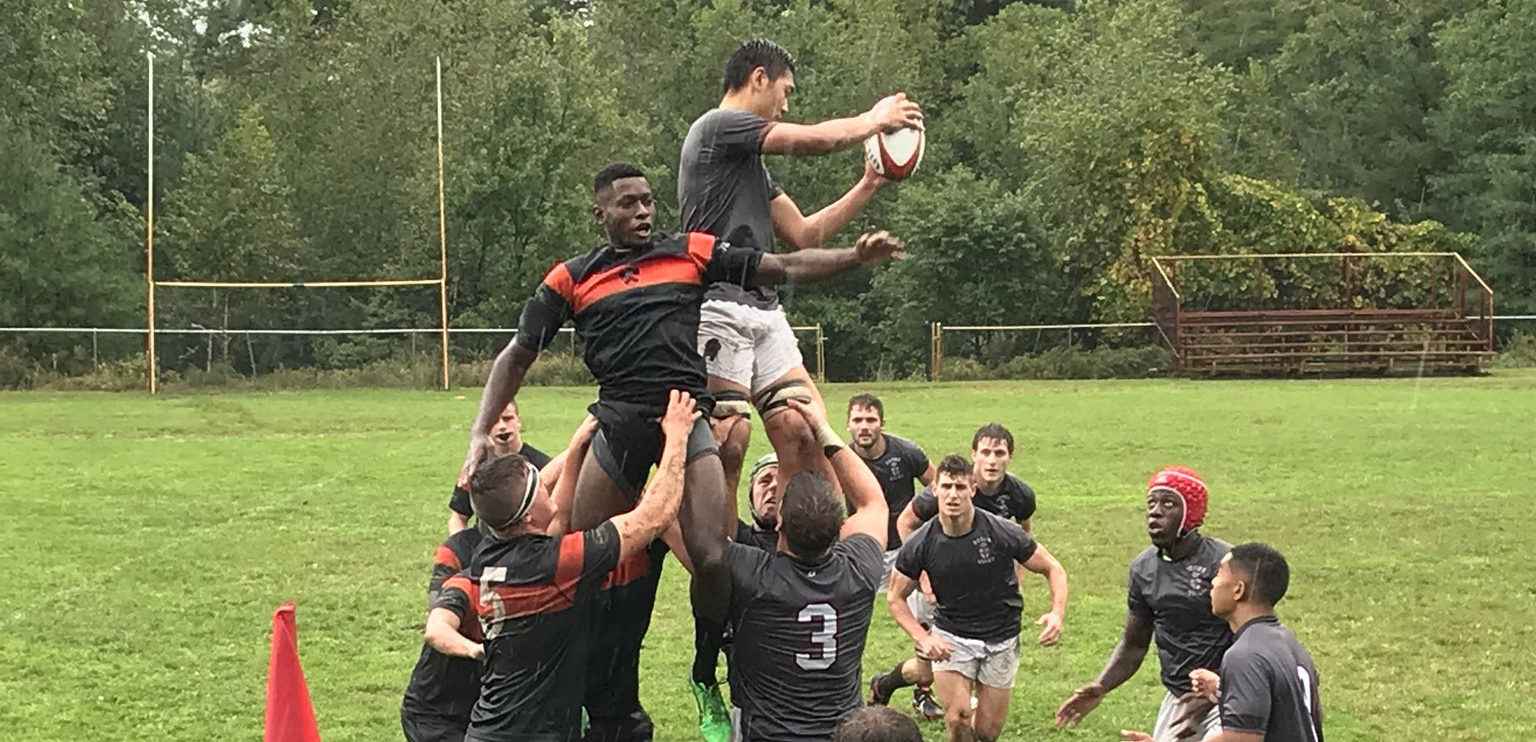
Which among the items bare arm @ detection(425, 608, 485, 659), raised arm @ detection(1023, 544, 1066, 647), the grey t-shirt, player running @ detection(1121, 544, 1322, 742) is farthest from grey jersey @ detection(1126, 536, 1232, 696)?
bare arm @ detection(425, 608, 485, 659)

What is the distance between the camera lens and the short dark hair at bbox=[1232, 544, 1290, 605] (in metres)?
6.37

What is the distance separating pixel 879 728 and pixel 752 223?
2867 mm

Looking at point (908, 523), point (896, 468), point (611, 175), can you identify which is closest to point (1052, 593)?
point (908, 523)

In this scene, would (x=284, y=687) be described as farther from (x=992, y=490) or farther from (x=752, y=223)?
(x=992, y=490)

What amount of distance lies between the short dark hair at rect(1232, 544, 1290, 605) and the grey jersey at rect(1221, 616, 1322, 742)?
7.1 inches

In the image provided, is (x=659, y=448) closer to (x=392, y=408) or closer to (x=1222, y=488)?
(x=1222, y=488)

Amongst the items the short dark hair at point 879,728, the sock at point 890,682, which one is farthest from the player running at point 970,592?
the short dark hair at point 879,728

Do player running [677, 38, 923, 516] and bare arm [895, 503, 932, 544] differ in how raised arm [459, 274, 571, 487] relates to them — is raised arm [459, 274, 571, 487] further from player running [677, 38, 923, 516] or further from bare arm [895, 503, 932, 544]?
bare arm [895, 503, 932, 544]

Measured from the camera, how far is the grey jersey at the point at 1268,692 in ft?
20.1

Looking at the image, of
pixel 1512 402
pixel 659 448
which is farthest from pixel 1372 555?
pixel 1512 402

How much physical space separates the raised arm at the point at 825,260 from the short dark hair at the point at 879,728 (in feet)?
5.97

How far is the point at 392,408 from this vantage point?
111ft

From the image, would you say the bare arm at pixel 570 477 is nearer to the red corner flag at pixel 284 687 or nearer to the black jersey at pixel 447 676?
the black jersey at pixel 447 676

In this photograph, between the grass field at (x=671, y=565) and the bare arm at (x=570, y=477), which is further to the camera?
the grass field at (x=671, y=565)
